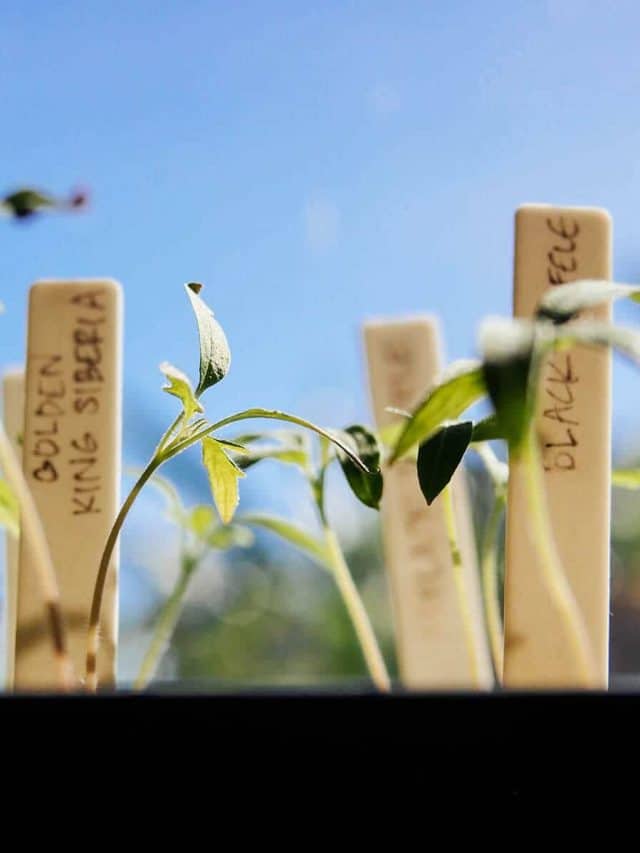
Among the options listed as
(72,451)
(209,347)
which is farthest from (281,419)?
(72,451)

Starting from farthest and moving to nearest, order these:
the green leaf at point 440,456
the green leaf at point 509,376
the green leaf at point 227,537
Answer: the green leaf at point 227,537, the green leaf at point 440,456, the green leaf at point 509,376

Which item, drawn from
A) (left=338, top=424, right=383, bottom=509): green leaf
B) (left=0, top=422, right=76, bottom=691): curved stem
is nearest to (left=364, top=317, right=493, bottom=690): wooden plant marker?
(left=338, top=424, right=383, bottom=509): green leaf

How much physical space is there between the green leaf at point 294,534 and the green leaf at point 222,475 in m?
0.16

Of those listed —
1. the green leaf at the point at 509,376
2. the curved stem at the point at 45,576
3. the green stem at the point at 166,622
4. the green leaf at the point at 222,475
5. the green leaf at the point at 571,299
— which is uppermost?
the green leaf at the point at 571,299

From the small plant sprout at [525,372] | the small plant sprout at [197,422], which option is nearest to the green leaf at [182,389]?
the small plant sprout at [197,422]

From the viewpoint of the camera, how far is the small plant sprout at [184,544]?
1.98 ft

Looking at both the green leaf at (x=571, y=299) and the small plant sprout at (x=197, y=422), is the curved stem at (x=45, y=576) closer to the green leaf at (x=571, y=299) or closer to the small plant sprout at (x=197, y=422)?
the small plant sprout at (x=197, y=422)

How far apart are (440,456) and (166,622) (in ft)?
1.00

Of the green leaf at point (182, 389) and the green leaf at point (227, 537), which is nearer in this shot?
the green leaf at point (182, 389)

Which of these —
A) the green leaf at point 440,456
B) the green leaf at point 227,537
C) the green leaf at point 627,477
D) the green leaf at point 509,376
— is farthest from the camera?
the green leaf at point 227,537

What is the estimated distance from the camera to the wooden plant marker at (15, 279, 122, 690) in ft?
1.43

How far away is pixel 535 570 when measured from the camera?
406 mm

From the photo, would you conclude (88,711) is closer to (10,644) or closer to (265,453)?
→ (265,453)

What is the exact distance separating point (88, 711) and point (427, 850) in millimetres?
97
